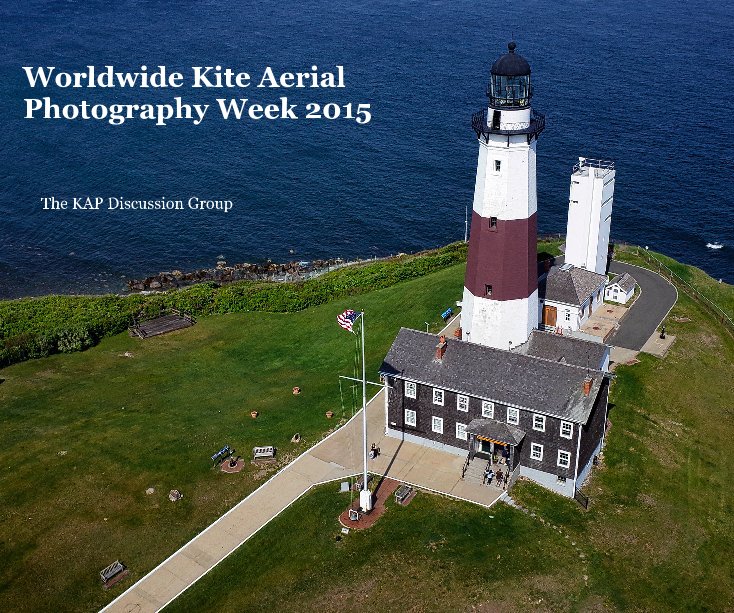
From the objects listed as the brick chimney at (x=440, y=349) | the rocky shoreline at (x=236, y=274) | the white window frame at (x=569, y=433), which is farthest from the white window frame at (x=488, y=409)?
the rocky shoreline at (x=236, y=274)

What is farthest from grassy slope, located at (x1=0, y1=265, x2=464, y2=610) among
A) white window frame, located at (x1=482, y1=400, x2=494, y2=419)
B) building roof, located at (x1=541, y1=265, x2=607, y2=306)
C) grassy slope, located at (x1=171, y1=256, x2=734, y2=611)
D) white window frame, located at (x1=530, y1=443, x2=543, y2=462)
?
white window frame, located at (x1=530, y1=443, x2=543, y2=462)

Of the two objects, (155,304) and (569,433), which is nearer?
(569,433)

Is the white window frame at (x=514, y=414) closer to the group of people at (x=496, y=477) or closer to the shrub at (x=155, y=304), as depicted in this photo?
the group of people at (x=496, y=477)

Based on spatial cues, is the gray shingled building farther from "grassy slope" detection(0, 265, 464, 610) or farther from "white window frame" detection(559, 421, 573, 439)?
"white window frame" detection(559, 421, 573, 439)

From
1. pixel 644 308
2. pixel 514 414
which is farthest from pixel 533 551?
pixel 644 308

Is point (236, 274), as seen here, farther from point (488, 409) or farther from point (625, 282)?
point (488, 409)

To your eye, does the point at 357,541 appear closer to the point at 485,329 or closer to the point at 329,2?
the point at 485,329
